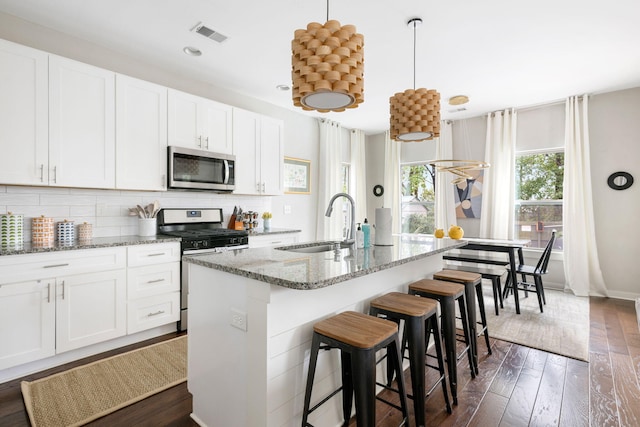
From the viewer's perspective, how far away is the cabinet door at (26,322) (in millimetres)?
2168

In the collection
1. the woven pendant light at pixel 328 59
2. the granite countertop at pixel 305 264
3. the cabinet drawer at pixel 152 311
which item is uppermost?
the woven pendant light at pixel 328 59

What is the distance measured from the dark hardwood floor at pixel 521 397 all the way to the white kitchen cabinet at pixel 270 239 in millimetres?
1608

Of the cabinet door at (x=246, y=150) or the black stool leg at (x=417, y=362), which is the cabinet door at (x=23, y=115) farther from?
the black stool leg at (x=417, y=362)

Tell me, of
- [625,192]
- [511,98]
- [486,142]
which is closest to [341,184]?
[486,142]

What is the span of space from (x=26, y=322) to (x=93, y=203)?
1185 mm

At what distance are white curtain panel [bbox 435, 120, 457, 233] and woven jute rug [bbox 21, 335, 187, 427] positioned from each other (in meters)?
4.50

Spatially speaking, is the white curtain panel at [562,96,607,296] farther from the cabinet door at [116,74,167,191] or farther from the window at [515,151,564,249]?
the cabinet door at [116,74,167,191]

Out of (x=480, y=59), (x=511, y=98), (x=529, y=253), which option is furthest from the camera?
(x=529, y=253)

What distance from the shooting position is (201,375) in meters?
1.77

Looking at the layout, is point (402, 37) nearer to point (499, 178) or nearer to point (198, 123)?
point (198, 123)

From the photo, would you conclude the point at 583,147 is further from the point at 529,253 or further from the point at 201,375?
the point at 201,375

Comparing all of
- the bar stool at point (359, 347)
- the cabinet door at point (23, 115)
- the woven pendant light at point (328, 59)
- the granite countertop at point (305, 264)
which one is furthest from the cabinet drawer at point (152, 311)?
the woven pendant light at point (328, 59)

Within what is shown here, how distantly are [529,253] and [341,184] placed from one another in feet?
10.5

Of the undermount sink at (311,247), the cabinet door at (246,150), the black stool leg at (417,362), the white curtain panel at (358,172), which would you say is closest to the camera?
the black stool leg at (417,362)
